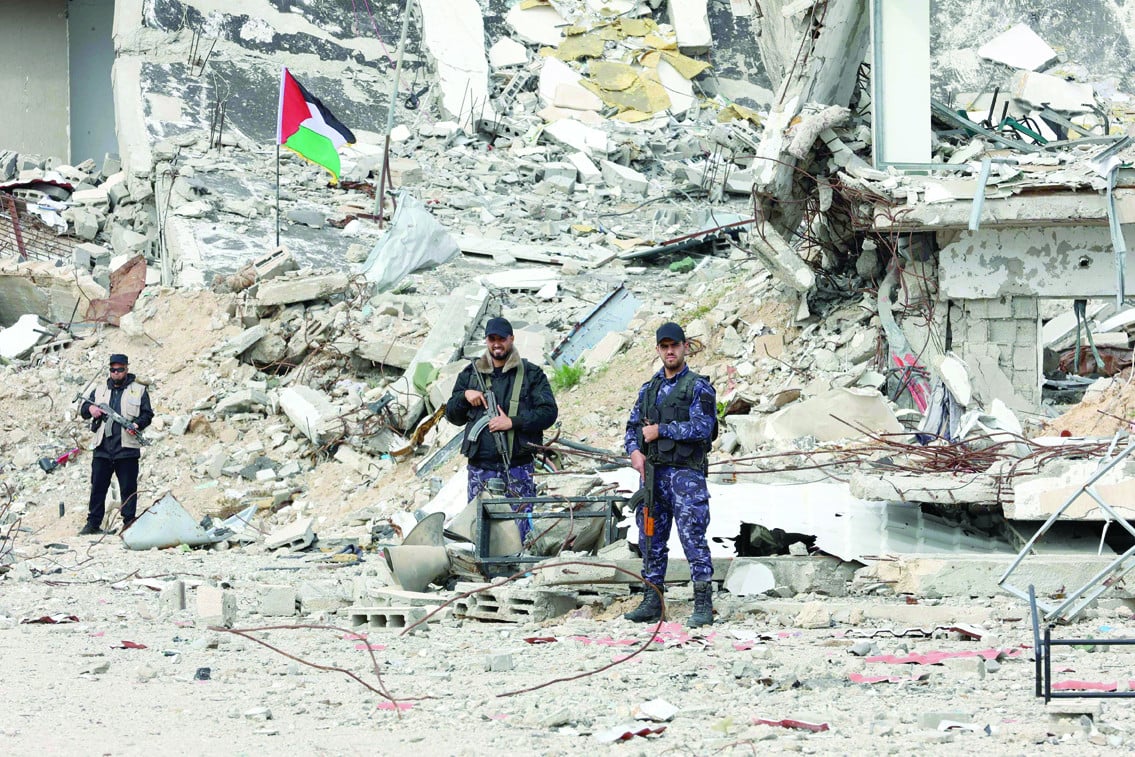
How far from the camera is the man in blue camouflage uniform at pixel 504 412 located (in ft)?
25.0

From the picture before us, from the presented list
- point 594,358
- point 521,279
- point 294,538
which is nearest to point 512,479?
point 294,538

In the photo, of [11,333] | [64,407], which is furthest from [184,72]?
[64,407]

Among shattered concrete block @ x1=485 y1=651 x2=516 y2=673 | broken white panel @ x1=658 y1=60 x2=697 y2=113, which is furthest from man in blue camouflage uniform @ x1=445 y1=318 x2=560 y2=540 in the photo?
broken white panel @ x1=658 y1=60 x2=697 y2=113

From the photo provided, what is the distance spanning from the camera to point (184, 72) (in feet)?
67.7

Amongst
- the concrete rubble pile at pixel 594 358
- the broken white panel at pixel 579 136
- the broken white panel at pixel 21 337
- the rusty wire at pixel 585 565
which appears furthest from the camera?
the broken white panel at pixel 579 136

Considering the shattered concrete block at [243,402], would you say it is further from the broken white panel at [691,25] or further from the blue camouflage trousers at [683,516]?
the broken white panel at [691,25]

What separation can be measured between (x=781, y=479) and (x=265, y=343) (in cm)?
665

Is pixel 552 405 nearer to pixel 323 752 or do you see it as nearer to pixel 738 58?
pixel 323 752

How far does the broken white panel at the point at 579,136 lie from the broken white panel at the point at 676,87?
1960 millimetres

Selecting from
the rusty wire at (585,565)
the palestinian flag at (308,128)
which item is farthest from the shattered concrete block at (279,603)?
the palestinian flag at (308,128)

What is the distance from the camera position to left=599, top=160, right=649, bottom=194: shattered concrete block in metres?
19.7

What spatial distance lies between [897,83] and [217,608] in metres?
7.81

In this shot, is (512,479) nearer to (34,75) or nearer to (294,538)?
(294,538)

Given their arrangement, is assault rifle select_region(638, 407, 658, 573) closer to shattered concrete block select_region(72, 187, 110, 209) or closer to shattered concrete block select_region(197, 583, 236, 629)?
shattered concrete block select_region(197, 583, 236, 629)
